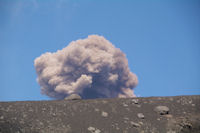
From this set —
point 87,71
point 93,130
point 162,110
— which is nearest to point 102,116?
point 93,130

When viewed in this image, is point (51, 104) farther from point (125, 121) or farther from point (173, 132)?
point (173, 132)

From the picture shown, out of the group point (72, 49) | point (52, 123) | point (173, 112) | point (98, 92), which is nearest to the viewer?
point (52, 123)

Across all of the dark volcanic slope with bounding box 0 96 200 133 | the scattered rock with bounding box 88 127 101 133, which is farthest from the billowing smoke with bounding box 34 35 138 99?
the scattered rock with bounding box 88 127 101 133

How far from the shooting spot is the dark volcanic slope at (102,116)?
27.0 feet

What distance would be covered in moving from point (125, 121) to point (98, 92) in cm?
4936

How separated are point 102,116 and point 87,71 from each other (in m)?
44.2

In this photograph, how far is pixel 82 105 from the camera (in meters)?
9.82

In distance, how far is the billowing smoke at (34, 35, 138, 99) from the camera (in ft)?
175

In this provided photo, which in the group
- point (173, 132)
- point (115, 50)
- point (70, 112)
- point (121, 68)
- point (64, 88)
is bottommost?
point (173, 132)

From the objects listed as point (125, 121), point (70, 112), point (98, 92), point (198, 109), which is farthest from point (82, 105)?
point (98, 92)

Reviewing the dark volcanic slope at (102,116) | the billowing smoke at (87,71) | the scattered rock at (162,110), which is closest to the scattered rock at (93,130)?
the dark volcanic slope at (102,116)

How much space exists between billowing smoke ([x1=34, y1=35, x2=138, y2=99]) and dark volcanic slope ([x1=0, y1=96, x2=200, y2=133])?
140 feet

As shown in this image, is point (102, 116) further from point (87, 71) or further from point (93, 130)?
point (87, 71)

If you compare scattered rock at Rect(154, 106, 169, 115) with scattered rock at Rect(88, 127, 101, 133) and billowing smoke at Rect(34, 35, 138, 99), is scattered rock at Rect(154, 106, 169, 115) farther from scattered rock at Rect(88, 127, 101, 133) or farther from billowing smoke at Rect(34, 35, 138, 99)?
billowing smoke at Rect(34, 35, 138, 99)
